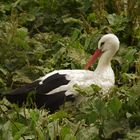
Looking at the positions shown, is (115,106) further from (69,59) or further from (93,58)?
(69,59)

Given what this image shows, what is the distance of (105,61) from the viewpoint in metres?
7.72

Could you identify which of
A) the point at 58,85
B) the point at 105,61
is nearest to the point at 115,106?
the point at 58,85

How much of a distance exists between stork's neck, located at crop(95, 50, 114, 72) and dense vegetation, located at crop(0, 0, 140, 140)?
0.67 feet

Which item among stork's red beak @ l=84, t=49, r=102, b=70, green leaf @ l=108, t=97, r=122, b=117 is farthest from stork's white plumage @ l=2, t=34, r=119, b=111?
green leaf @ l=108, t=97, r=122, b=117

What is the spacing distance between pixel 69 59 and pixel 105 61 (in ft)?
1.58

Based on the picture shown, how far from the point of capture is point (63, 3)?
9.42 metres

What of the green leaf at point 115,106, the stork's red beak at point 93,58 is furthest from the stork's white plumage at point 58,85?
the green leaf at point 115,106

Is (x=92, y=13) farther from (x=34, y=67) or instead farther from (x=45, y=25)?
(x=34, y=67)

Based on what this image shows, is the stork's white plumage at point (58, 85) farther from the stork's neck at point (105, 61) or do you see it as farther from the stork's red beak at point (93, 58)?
the stork's red beak at point (93, 58)

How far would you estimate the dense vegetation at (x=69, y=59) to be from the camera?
5328 mm

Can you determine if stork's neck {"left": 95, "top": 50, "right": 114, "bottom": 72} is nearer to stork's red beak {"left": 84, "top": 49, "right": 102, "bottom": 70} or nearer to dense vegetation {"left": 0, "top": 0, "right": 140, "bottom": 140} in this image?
stork's red beak {"left": 84, "top": 49, "right": 102, "bottom": 70}

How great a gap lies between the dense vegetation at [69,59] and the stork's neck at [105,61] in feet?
0.67

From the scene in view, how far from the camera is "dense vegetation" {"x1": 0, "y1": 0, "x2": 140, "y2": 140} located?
5.33 m

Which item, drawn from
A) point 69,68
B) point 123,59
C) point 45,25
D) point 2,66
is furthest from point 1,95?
point 45,25
